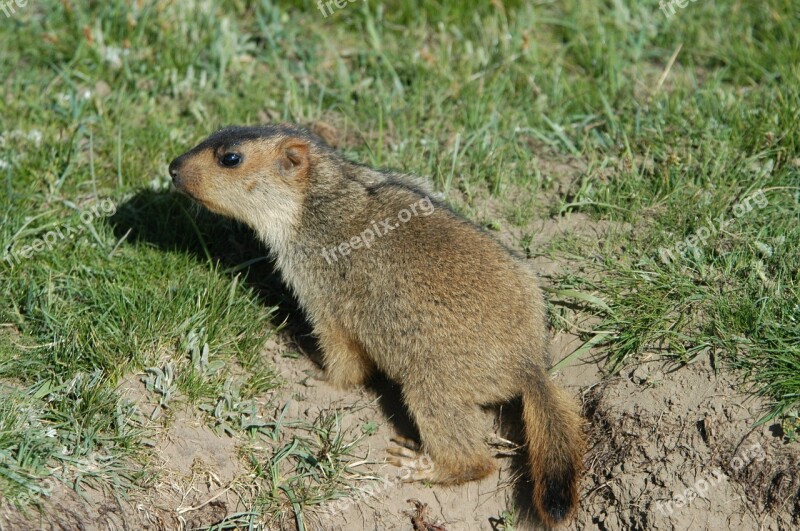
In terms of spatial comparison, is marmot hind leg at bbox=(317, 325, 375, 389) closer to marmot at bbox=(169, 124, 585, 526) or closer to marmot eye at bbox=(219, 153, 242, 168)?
marmot at bbox=(169, 124, 585, 526)

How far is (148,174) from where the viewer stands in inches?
268

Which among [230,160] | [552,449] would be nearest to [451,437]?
[552,449]

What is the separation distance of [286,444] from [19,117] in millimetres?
3626

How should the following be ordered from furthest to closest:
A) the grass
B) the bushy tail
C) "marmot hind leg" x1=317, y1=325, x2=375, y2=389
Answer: "marmot hind leg" x1=317, y1=325, x2=375, y2=389
the grass
the bushy tail

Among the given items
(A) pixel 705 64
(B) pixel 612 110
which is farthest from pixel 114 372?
(A) pixel 705 64

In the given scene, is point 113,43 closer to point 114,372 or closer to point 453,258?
point 114,372

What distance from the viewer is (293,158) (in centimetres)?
591

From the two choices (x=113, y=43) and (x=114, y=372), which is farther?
(x=113, y=43)

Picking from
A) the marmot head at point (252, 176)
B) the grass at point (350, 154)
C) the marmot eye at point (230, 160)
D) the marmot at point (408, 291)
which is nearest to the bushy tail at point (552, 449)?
the marmot at point (408, 291)

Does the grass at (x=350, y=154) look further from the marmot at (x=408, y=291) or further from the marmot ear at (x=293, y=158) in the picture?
the marmot ear at (x=293, y=158)

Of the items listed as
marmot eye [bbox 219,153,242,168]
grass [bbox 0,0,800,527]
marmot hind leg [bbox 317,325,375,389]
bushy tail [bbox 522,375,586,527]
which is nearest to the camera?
bushy tail [bbox 522,375,586,527]

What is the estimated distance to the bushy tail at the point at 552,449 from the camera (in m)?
4.89

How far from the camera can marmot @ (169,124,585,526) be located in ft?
16.8

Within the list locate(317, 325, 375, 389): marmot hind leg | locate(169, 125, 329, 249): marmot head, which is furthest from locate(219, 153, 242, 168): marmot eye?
locate(317, 325, 375, 389): marmot hind leg
